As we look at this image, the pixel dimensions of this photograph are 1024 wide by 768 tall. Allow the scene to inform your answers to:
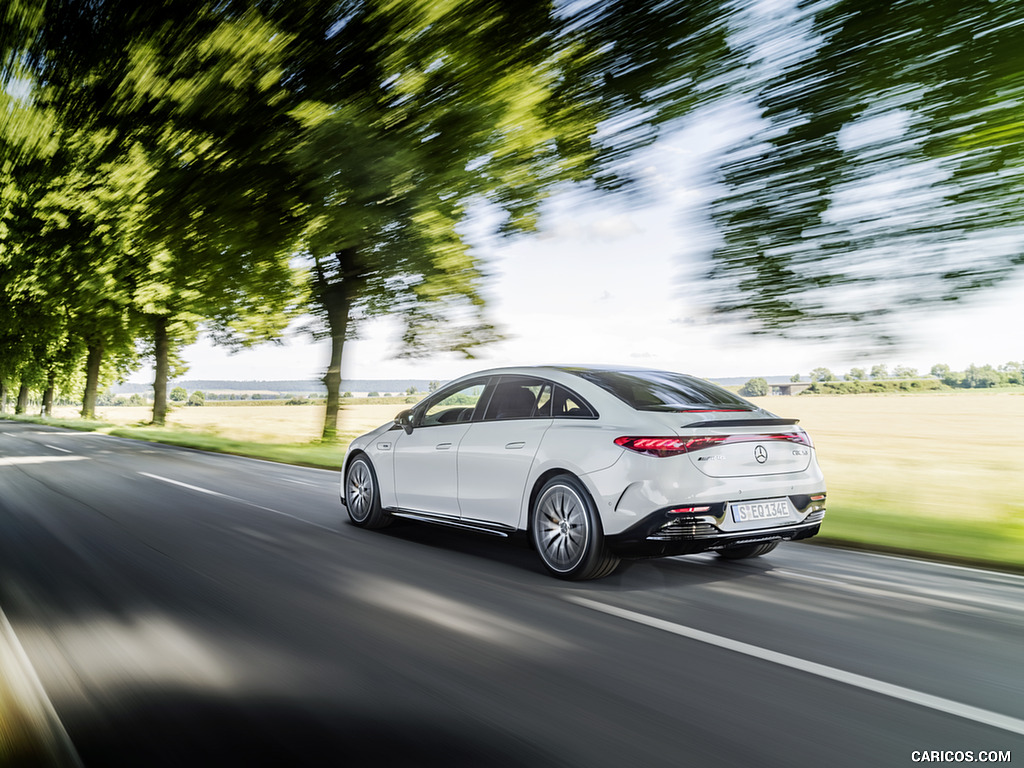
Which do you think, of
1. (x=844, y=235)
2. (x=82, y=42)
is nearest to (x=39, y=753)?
(x=82, y=42)

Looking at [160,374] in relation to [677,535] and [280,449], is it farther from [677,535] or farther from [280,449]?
[677,535]

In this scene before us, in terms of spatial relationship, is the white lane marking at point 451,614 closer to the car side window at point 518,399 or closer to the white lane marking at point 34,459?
the car side window at point 518,399

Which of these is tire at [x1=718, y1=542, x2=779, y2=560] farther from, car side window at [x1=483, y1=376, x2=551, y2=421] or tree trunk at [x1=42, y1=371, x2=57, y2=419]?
tree trunk at [x1=42, y1=371, x2=57, y2=419]

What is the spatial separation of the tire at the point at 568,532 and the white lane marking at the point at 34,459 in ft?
44.7

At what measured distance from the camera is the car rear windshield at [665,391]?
559cm

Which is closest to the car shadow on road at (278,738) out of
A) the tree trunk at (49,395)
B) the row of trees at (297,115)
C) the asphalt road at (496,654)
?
the asphalt road at (496,654)

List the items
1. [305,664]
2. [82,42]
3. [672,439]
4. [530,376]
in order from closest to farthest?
[305,664]
[672,439]
[530,376]
[82,42]

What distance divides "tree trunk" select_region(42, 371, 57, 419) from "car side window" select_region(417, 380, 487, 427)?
6058 cm

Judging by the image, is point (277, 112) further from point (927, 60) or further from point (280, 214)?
point (927, 60)

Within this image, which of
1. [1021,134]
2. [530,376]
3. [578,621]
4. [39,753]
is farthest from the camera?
[530,376]

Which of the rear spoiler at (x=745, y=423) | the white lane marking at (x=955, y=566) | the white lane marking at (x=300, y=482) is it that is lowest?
the white lane marking at (x=300, y=482)

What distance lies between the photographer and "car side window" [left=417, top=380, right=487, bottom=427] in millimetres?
6996

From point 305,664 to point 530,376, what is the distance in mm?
3247

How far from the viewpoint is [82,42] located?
6996mm
